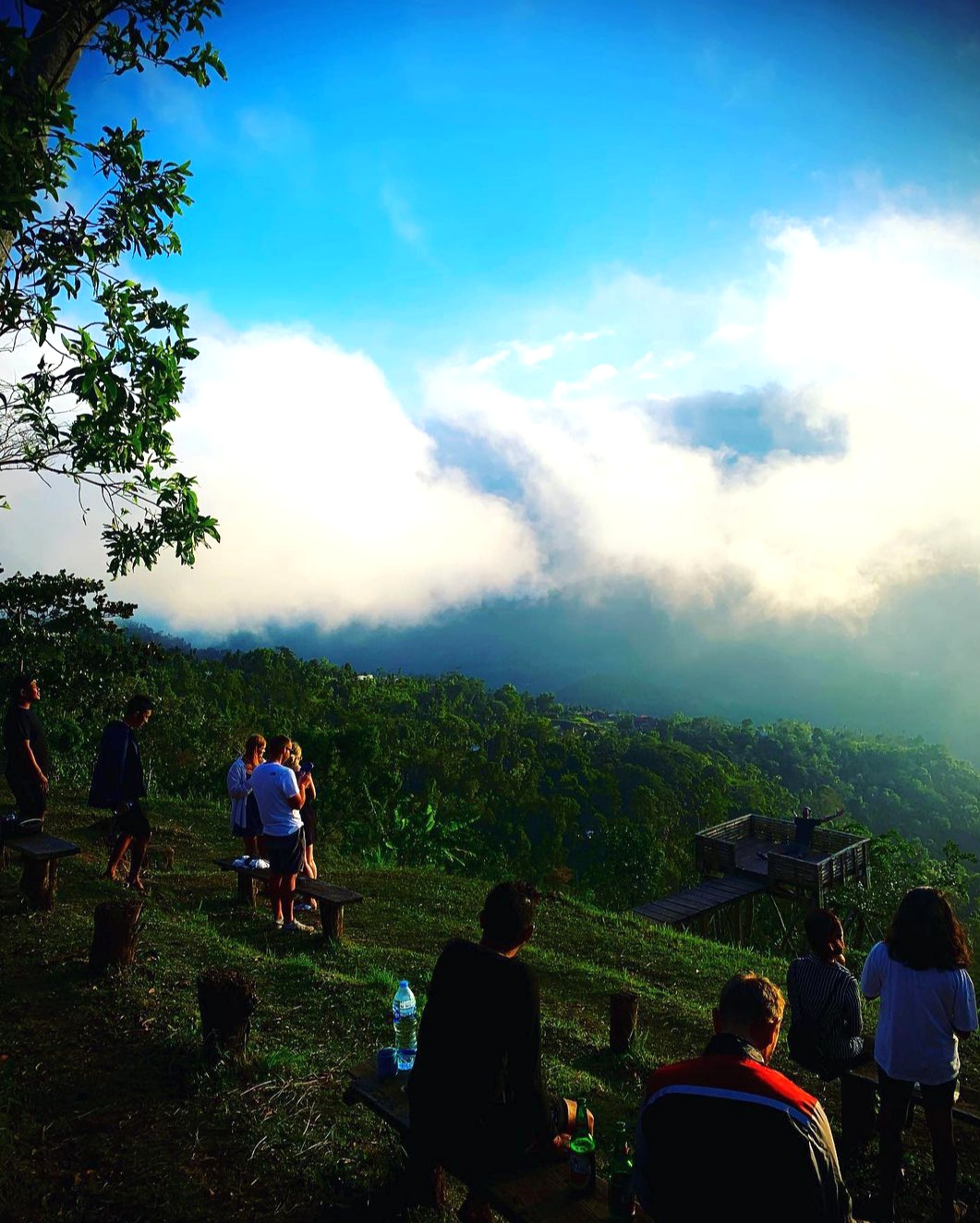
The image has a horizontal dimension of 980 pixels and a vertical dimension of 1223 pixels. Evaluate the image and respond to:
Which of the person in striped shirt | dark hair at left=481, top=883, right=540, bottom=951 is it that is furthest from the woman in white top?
dark hair at left=481, top=883, right=540, bottom=951

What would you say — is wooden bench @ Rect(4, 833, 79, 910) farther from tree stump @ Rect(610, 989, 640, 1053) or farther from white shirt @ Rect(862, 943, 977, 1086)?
white shirt @ Rect(862, 943, 977, 1086)

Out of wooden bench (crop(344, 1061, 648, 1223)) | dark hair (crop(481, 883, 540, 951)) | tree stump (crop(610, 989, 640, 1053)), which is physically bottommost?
tree stump (crop(610, 989, 640, 1053))

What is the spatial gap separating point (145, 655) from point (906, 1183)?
16.6m

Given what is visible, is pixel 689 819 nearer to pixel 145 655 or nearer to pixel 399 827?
pixel 399 827

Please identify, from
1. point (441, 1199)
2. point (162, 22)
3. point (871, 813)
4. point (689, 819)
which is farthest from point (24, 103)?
point (871, 813)

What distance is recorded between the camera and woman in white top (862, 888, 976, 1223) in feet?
13.5

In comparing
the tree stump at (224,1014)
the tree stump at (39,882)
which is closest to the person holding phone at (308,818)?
the tree stump at (39,882)

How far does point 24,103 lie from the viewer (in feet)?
16.1

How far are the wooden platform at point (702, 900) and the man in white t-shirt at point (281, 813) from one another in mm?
11982

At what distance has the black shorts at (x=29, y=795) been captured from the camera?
852 cm

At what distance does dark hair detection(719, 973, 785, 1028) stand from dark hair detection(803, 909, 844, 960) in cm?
234

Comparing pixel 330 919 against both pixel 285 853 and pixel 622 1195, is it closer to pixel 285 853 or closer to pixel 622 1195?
pixel 285 853

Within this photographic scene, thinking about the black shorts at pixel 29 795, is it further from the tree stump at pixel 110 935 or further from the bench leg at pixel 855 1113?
the bench leg at pixel 855 1113

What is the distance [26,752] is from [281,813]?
316 centimetres
